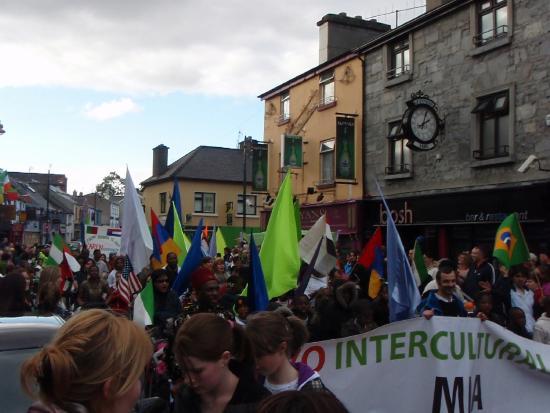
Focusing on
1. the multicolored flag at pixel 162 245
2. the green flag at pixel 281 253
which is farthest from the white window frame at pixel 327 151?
the green flag at pixel 281 253

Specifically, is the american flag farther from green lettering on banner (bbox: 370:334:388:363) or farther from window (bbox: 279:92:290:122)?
window (bbox: 279:92:290:122)

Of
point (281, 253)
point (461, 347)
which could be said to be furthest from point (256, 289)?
point (461, 347)

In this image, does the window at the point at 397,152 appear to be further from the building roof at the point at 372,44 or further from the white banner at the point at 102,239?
the white banner at the point at 102,239

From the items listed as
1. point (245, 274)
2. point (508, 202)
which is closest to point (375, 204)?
point (508, 202)

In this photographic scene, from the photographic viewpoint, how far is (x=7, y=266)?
11.5 metres

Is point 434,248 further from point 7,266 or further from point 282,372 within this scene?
point 282,372

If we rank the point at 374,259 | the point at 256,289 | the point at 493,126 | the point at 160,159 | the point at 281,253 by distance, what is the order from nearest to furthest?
the point at 256,289
the point at 281,253
the point at 374,259
the point at 493,126
the point at 160,159

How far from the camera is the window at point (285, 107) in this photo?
25562mm

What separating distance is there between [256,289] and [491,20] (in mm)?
12560

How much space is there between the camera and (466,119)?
16203mm

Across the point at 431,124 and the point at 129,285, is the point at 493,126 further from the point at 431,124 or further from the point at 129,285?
the point at 129,285

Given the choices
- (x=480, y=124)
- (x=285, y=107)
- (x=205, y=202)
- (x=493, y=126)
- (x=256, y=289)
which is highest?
(x=285, y=107)

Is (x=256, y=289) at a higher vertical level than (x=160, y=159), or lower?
lower

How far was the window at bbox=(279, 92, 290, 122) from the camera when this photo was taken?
25.6 m
